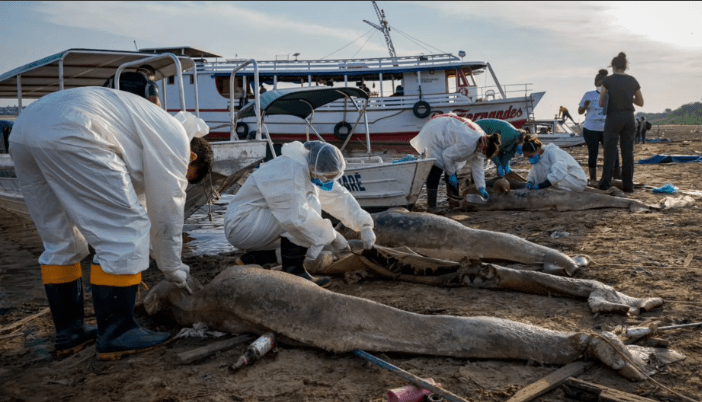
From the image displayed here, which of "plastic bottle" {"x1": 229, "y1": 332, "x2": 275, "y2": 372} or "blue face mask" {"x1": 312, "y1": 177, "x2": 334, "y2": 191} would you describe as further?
"blue face mask" {"x1": 312, "y1": 177, "x2": 334, "y2": 191}

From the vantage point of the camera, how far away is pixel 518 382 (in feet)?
10.9

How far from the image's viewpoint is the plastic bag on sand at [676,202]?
29.0 feet

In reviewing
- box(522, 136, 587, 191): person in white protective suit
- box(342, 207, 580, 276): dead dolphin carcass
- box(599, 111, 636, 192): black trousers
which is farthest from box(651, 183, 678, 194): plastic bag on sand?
box(342, 207, 580, 276): dead dolphin carcass

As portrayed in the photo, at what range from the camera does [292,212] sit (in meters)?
5.21

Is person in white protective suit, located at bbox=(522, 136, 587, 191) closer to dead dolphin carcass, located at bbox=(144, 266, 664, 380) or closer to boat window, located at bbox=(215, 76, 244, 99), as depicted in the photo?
dead dolphin carcass, located at bbox=(144, 266, 664, 380)

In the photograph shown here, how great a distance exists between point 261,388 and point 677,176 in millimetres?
12760

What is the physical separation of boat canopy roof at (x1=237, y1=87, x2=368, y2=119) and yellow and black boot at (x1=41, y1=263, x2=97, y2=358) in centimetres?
711

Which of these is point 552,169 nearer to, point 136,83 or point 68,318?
point 136,83

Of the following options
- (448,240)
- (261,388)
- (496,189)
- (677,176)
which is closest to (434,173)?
(496,189)

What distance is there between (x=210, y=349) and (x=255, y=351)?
0.38 m

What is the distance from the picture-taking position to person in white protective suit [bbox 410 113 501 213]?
9.86 meters

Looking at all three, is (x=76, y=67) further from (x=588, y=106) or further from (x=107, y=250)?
(x=588, y=106)

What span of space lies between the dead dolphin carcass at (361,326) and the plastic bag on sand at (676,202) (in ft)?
20.2

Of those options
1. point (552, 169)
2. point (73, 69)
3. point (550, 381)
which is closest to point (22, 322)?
point (550, 381)
